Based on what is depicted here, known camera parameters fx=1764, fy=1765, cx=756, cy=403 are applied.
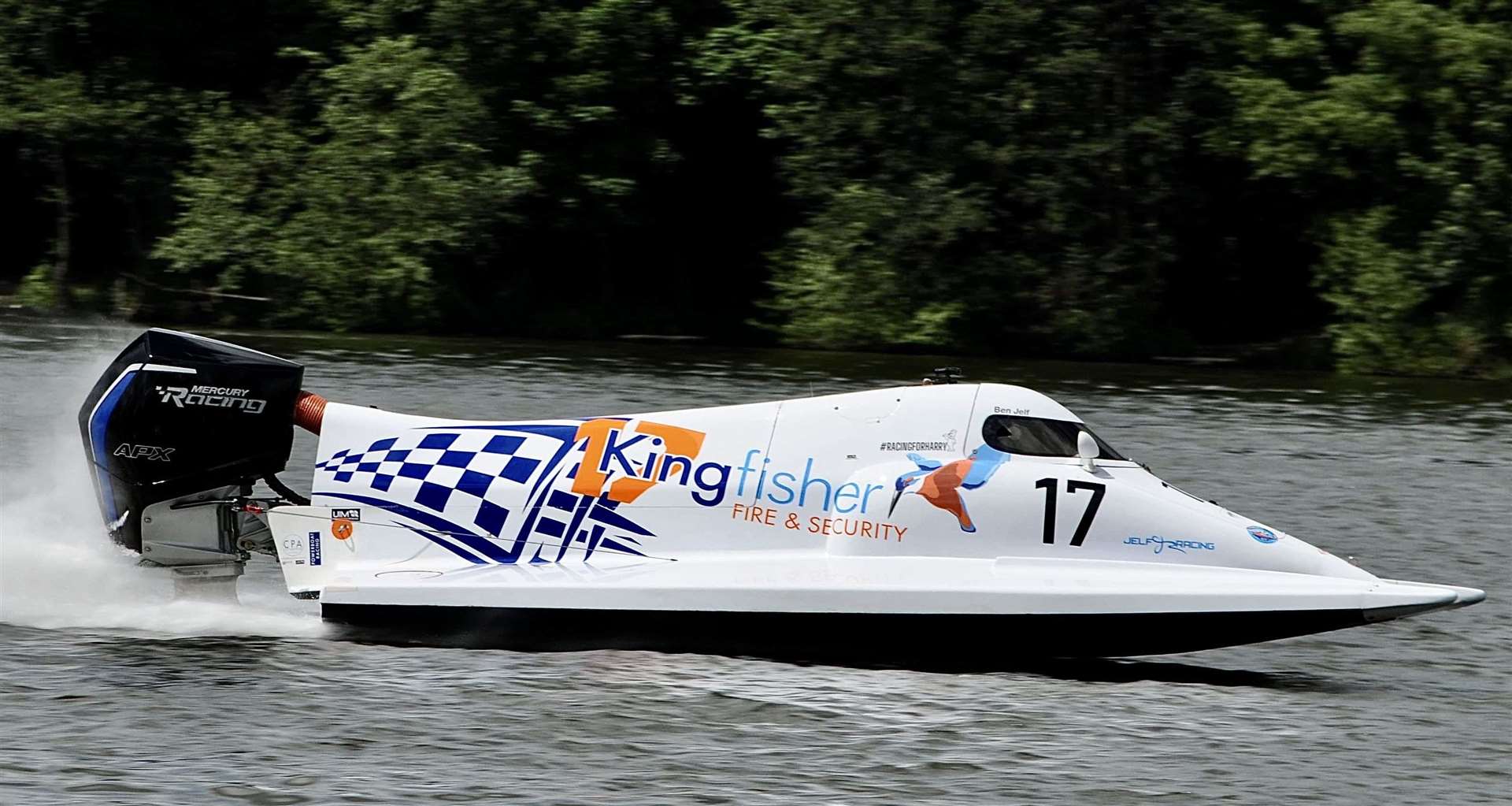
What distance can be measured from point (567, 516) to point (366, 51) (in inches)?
961

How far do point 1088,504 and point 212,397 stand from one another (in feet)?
15.9

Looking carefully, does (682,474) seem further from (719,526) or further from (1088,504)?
(1088,504)

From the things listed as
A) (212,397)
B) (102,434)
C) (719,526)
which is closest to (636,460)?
(719,526)

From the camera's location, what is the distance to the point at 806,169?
98.8 ft

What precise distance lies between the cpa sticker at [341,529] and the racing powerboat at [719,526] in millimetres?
13

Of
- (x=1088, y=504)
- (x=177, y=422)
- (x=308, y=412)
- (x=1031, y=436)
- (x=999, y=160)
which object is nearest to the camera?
(x=1088, y=504)

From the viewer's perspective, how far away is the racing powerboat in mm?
9016

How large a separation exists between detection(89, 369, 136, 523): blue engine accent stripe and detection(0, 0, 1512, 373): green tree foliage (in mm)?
19969

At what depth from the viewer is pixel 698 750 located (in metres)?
8.09

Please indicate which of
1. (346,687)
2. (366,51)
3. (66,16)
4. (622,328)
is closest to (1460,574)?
(346,687)

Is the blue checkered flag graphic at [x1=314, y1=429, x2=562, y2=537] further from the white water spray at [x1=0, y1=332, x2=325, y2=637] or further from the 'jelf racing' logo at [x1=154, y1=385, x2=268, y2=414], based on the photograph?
the white water spray at [x1=0, y1=332, x2=325, y2=637]

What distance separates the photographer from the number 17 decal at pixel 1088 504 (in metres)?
9.19

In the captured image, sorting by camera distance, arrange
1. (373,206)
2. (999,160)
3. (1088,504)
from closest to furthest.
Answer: (1088,504) < (999,160) < (373,206)

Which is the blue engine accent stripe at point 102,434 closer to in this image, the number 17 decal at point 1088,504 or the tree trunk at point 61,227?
the number 17 decal at point 1088,504
